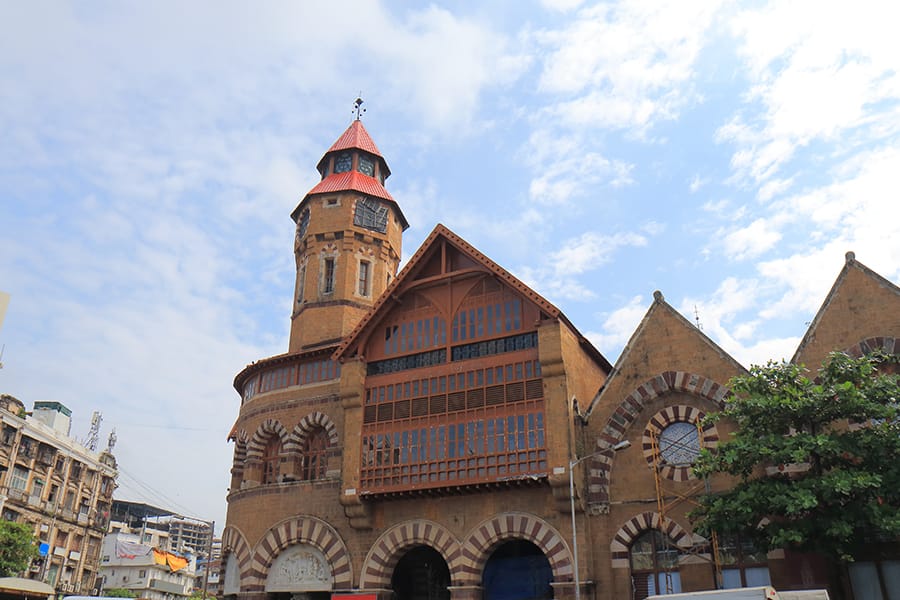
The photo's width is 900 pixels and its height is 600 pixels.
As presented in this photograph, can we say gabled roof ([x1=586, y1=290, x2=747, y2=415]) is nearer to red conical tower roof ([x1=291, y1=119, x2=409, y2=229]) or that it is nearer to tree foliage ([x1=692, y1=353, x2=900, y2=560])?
tree foliage ([x1=692, y1=353, x2=900, y2=560])

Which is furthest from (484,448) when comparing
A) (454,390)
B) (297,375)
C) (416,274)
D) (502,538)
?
(297,375)

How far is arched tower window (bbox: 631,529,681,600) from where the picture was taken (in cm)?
2550

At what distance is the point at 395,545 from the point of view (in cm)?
2958

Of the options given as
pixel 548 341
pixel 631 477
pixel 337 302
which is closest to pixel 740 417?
pixel 631 477

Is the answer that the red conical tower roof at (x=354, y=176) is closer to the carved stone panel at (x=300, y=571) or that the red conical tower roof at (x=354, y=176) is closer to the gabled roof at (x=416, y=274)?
the gabled roof at (x=416, y=274)

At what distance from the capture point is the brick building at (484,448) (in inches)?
1027

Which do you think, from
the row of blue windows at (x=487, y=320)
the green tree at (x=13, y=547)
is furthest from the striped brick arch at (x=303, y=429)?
the green tree at (x=13, y=547)

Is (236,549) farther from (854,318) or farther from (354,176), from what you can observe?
(854,318)

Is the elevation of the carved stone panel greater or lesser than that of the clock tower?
lesser

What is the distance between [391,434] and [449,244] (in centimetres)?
878

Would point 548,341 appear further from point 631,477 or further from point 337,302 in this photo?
point 337,302

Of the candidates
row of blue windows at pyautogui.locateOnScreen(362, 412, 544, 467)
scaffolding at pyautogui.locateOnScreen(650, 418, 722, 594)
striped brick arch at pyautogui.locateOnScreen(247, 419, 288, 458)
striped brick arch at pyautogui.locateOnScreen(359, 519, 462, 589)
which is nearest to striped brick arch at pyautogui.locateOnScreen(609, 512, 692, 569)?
scaffolding at pyautogui.locateOnScreen(650, 418, 722, 594)

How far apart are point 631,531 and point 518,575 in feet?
19.6

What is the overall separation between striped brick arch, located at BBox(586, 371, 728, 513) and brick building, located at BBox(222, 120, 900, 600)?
60mm
